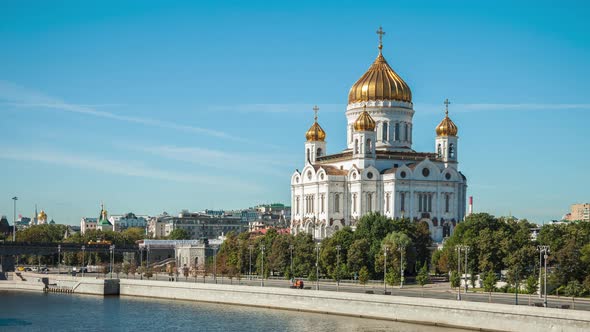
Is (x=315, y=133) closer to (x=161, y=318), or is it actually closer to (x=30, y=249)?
(x=30, y=249)

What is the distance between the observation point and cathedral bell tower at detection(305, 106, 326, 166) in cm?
11675

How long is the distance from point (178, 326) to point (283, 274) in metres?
29.2

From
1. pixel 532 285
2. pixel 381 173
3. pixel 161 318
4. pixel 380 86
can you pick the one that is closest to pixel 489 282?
pixel 532 285

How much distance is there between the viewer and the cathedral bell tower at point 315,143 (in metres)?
117

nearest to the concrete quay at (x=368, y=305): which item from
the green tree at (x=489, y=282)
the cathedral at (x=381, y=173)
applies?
the green tree at (x=489, y=282)

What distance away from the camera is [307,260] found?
9144 cm

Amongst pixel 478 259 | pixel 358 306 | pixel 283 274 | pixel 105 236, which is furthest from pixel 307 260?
pixel 105 236

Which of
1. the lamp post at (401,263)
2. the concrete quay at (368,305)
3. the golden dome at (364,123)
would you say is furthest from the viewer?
the golden dome at (364,123)

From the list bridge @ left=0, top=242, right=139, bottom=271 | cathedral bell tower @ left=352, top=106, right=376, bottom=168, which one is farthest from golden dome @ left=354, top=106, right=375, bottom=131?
bridge @ left=0, top=242, right=139, bottom=271

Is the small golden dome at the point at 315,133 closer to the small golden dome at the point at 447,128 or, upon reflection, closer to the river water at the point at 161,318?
the small golden dome at the point at 447,128

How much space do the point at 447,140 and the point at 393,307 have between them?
4596 cm

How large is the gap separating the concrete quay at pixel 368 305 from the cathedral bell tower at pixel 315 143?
3056cm

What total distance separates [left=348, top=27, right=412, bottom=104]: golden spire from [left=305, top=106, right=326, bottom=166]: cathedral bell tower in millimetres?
5514

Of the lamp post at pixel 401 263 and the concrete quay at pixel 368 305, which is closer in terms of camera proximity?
the concrete quay at pixel 368 305
